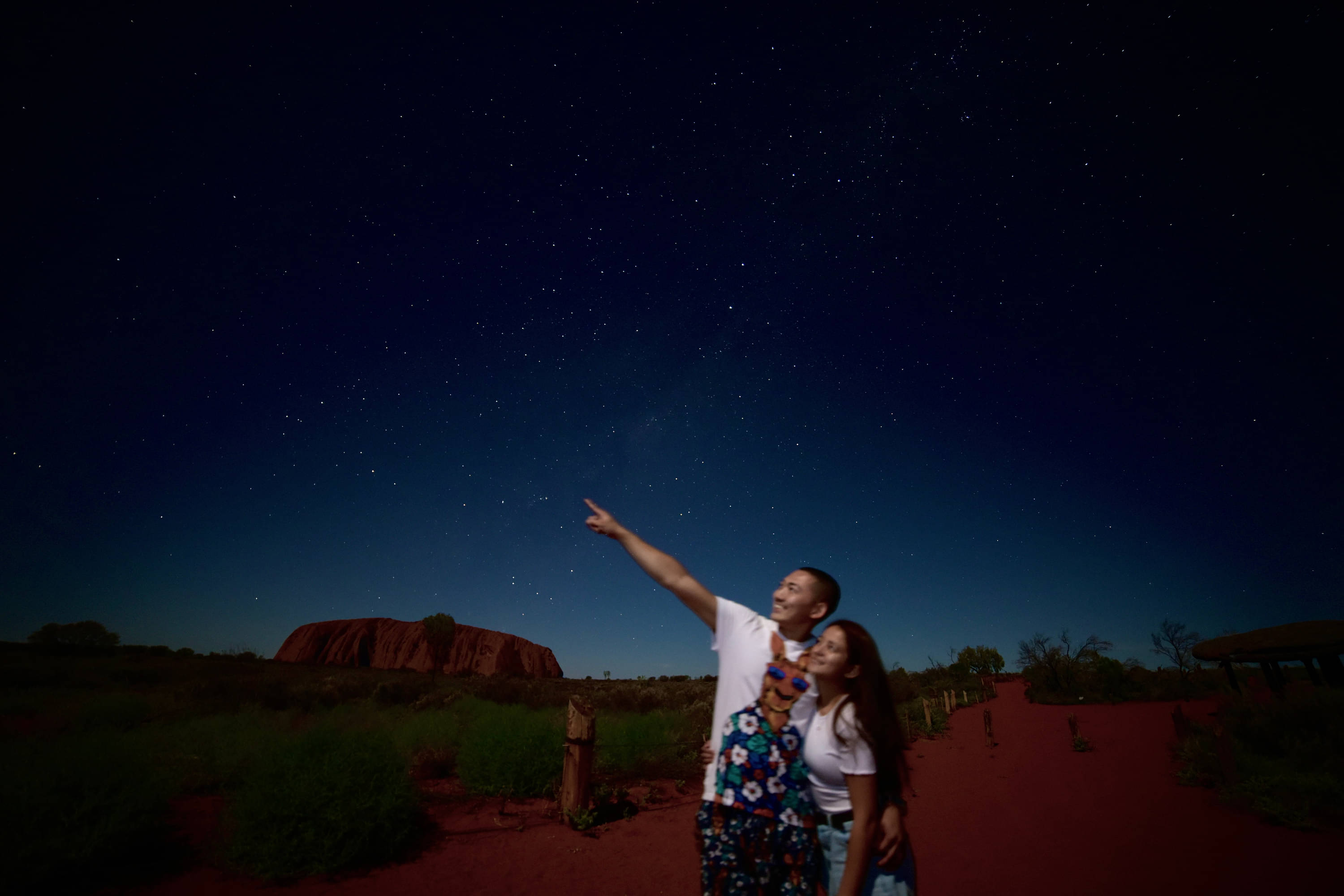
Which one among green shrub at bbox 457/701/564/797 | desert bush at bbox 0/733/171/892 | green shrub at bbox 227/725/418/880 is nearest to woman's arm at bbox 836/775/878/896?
green shrub at bbox 227/725/418/880

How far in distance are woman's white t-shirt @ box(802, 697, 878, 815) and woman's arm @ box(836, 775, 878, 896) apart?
0.10 ft

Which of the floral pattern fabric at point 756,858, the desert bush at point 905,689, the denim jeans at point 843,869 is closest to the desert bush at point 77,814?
the floral pattern fabric at point 756,858

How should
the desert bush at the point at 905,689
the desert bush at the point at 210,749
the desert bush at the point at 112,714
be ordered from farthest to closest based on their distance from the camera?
the desert bush at the point at 905,689
the desert bush at the point at 112,714
the desert bush at the point at 210,749

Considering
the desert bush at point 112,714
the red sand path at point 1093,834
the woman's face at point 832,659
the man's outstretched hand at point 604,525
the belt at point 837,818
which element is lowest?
the red sand path at point 1093,834

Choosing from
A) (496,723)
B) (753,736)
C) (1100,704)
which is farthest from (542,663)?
(753,736)

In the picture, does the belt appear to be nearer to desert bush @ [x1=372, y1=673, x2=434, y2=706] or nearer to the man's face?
the man's face

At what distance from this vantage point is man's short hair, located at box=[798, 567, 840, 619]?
2062 mm

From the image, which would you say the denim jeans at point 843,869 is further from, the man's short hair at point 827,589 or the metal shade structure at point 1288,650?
the metal shade structure at point 1288,650

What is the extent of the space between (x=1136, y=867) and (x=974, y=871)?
2071 millimetres

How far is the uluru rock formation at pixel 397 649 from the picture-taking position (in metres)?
58.2

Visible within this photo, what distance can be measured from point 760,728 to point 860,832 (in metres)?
0.42

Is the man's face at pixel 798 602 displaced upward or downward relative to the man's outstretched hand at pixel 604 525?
downward

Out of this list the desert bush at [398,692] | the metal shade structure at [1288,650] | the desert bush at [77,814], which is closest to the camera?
the desert bush at [77,814]

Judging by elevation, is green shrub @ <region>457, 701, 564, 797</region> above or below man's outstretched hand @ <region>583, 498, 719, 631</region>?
below
